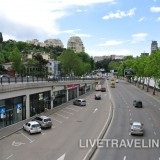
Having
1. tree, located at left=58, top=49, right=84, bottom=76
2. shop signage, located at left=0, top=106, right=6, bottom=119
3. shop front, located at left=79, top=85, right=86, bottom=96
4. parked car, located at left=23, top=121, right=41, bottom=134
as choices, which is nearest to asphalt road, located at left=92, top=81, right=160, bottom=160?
parked car, located at left=23, top=121, right=41, bottom=134

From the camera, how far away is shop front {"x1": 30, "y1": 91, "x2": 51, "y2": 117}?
55638 millimetres

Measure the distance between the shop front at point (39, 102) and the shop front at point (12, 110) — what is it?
3.91 m

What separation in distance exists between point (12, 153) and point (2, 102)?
12.2 m

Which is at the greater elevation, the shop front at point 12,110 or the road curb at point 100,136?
the shop front at point 12,110

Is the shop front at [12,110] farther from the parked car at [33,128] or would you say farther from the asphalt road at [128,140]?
the asphalt road at [128,140]

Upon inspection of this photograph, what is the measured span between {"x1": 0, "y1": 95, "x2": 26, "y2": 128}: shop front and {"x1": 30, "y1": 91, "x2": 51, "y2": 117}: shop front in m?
3.91

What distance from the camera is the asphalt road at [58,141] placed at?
3206cm

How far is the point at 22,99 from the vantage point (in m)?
50.6

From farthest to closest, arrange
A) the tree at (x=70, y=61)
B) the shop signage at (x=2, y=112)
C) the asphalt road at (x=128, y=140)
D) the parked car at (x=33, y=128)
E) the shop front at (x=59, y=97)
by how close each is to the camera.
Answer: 1. the tree at (x=70, y=61)
2. the shop front at (x=59, y=97)
3. the shop signage at (x=2, y=112)
4. the parked car at (x=33, y=128)
5. the asphalt road at (x=128, y=140)

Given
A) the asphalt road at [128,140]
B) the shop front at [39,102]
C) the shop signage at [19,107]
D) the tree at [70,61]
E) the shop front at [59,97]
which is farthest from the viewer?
the tree at [70,61]

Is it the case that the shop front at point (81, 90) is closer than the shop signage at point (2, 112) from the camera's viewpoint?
No

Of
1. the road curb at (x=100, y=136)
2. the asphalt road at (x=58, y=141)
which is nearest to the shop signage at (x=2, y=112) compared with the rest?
the asphalt road at (x=58, y=141)

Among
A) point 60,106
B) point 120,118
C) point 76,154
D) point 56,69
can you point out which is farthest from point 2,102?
point 56,69

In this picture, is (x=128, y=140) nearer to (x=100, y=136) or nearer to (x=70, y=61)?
(x=100, y=136)
